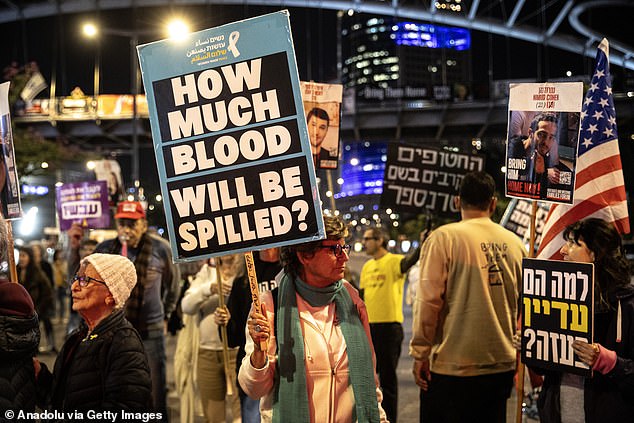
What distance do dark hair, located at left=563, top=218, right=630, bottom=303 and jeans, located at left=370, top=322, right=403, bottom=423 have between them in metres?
3.66

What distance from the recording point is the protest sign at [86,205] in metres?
11.0

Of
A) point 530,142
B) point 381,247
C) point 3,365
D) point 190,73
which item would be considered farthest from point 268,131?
point 381,247

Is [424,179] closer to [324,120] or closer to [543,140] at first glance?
[324,120]

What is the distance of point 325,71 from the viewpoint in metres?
66.8

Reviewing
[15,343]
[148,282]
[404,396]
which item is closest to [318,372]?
[15,343]

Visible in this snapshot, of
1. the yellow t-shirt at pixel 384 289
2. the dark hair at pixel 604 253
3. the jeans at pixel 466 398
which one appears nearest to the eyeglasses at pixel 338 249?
the dark hair at pixel 604 253

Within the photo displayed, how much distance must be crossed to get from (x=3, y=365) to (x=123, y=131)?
4845cm

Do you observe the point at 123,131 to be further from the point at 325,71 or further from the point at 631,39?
the point at 631,39

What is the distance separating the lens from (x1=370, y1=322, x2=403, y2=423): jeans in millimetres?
7762

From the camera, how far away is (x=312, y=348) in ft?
12.1

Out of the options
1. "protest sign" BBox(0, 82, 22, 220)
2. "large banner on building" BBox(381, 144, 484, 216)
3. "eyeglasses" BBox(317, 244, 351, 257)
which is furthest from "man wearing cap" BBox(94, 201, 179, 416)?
"eyeglasses" BBox(317, 244, 351, 257)

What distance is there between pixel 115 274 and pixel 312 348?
1.22m

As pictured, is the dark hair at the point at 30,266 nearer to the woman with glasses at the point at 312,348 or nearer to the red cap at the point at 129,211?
the red cap at the point at 129,211

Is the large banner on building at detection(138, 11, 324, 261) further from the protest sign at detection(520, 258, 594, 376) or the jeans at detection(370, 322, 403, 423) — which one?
the jeans at detection(370, 322, 403, 423)
